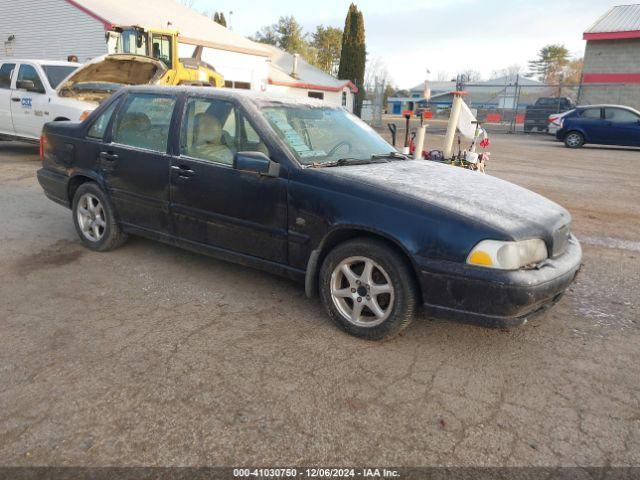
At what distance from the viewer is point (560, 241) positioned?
333 cm

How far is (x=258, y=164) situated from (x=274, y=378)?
148 cm

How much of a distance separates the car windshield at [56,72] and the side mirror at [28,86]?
0.91ft

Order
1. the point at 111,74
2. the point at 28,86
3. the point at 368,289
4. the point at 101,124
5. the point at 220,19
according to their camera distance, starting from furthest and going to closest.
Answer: the point at 220,19
the point at 111,74
the point at 28,86
the point at 101,124
the point at 368,289

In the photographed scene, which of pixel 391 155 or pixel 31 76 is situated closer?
pixel 391 155

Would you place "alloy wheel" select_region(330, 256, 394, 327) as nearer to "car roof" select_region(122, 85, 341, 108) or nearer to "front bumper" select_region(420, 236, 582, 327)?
"front bumper" select_region(420, 236, 582, 327)

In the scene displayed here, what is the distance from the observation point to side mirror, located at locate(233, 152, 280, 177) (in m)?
3.53

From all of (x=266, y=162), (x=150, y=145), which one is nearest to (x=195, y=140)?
(x=150, y=145)

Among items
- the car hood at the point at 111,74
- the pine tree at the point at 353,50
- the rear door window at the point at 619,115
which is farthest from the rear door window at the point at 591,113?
the pine tree at the point at 353,50

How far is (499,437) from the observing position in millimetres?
2422

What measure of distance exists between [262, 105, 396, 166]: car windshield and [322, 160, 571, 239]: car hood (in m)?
0.24

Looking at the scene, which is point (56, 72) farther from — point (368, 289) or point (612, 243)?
point (612, 243)

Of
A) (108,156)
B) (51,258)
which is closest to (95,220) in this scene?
(51,258)

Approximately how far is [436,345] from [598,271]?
8.17 feet

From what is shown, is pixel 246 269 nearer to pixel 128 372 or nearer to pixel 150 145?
pixel 150 145
